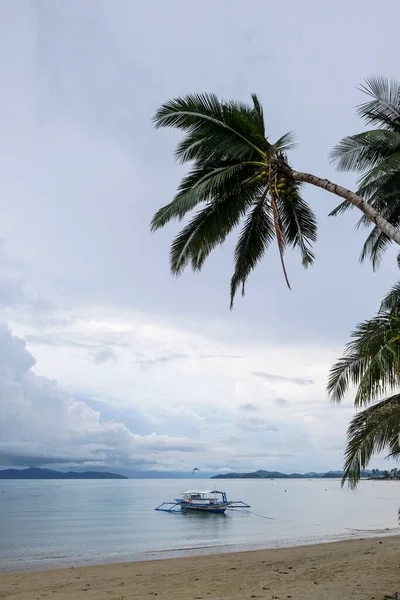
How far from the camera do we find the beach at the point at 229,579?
985 cm

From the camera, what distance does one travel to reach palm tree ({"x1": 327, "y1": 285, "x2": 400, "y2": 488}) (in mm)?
7562

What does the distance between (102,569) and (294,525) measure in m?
25.6

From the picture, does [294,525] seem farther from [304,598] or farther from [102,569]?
[304,598]

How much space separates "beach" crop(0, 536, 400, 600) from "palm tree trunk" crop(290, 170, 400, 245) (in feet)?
19.3

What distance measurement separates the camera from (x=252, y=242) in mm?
10648

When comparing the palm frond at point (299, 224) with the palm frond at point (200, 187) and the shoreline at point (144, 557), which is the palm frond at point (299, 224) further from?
the shoreline at point (144, 557)

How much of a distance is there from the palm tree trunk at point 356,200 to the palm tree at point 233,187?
16 mm

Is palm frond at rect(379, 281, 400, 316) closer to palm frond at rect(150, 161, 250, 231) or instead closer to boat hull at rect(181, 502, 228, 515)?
palm frond at rect(150, 161, 250, 231)

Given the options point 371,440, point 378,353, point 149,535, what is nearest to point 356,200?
point 378,353

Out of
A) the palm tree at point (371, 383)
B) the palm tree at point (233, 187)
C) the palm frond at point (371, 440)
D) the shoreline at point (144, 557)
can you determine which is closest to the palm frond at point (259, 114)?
the palm tree at point (233, 187)

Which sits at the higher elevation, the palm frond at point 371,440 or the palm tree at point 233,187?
the palm tree at point 233,187

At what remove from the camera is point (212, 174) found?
9.57 m

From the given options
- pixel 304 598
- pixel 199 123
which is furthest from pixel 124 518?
pixel 199 123

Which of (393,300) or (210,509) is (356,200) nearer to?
(393,300)
